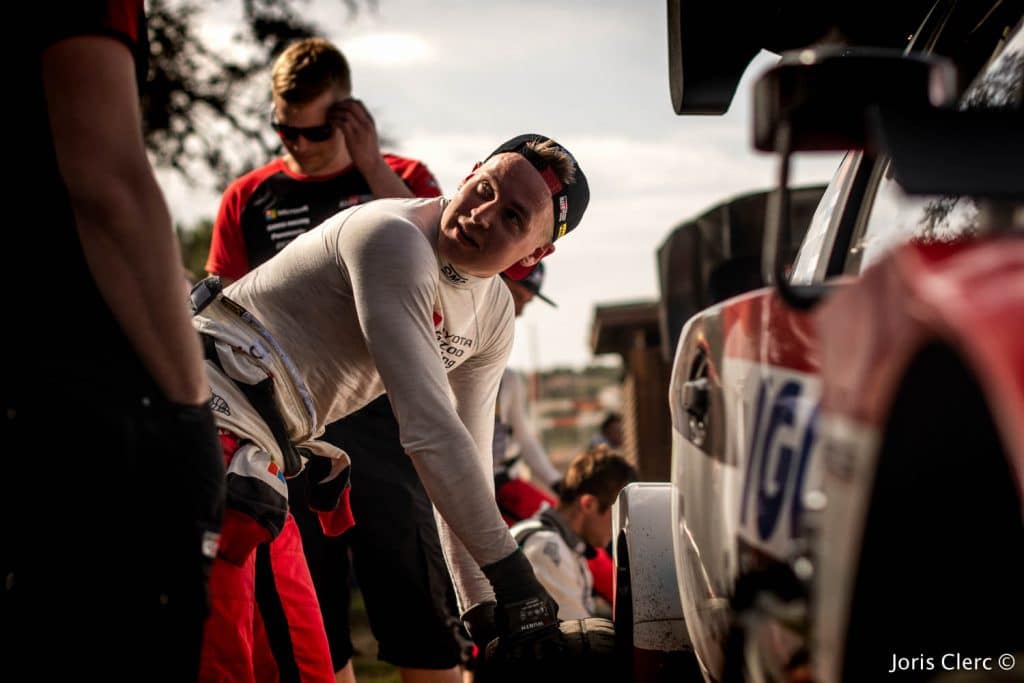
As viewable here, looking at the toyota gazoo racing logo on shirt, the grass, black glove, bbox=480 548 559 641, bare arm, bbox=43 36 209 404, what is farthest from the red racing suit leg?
the grass

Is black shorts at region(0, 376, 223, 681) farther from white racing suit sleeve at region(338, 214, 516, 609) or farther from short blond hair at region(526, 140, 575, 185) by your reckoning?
short blond hair at region(526, 140, 575, 185)

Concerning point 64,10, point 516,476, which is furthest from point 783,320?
point 516,476

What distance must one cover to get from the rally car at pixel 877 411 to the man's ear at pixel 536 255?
1.07 metres

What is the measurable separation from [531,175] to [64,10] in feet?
4.80

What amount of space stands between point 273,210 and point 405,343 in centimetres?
182

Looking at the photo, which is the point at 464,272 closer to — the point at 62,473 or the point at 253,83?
the point at 62,473

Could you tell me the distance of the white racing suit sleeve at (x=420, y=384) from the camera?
259 centimetres

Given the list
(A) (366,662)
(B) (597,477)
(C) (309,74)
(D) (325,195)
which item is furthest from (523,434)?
(C) (309,74)

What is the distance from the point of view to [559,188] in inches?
120

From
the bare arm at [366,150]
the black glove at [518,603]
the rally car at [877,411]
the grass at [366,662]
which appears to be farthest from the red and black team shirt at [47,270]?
the grass at [366,662]

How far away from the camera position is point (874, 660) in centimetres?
137

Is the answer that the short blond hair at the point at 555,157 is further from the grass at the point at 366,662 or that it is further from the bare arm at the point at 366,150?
the grass at the point at 366,662

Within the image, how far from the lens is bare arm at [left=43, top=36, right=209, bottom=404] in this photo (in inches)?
67.0

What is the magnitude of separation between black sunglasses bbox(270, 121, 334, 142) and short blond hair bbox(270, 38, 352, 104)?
10 centimetres
